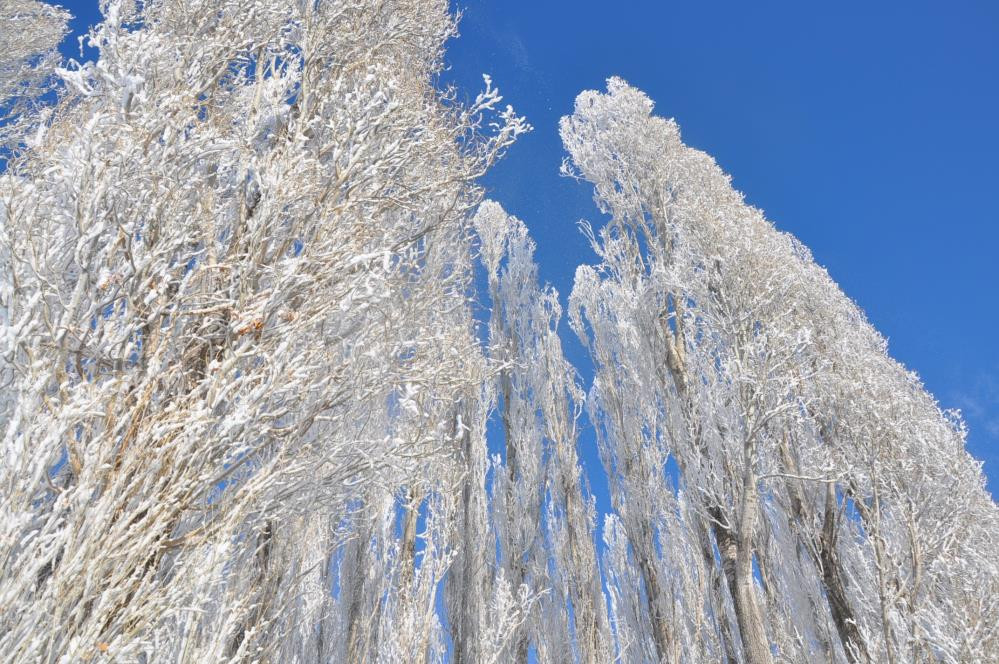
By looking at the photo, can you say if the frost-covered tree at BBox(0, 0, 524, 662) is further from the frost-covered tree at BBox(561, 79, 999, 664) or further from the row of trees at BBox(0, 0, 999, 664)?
the frost-covered tree at BBox(561, 79, 999, 664)

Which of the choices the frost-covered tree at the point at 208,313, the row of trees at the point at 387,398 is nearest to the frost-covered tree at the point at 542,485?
the row of trees at the point at 387,398

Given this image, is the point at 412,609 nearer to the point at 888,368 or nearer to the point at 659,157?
the point at 888,368

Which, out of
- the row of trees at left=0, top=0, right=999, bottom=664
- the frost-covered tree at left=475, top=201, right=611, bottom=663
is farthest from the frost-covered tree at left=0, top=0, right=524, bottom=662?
the frost-covered tree at left=475, top=201, right=611, bottom=663

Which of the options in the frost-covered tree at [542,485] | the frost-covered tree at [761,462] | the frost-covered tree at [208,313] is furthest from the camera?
the frost-covered tree at [542,485]

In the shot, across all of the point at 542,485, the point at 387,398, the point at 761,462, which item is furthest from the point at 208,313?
the point at 542,485

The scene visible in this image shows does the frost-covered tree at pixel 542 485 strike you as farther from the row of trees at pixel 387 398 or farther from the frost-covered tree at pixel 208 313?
the frost-covered tree at pixel 208 313

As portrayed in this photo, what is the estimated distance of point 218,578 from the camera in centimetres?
213

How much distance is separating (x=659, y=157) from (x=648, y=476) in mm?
4966

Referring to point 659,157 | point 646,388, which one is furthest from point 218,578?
point 659,157

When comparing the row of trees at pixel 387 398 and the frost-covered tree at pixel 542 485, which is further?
the frost-covered tree at pixel 542 485

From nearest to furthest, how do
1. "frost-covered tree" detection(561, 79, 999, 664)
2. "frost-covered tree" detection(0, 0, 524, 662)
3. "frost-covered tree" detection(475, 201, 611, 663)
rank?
1. "frost-covered tree" detection(0, 0, 524, 662)
2. "frost-covered tree" detection(561, 79, 999, 664)
3. "frost-covered tree" detection(475, 201, 611, 663)

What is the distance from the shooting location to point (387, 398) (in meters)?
4.84

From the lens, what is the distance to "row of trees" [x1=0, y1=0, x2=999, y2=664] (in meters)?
2.13

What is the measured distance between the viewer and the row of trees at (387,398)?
2.13 m
